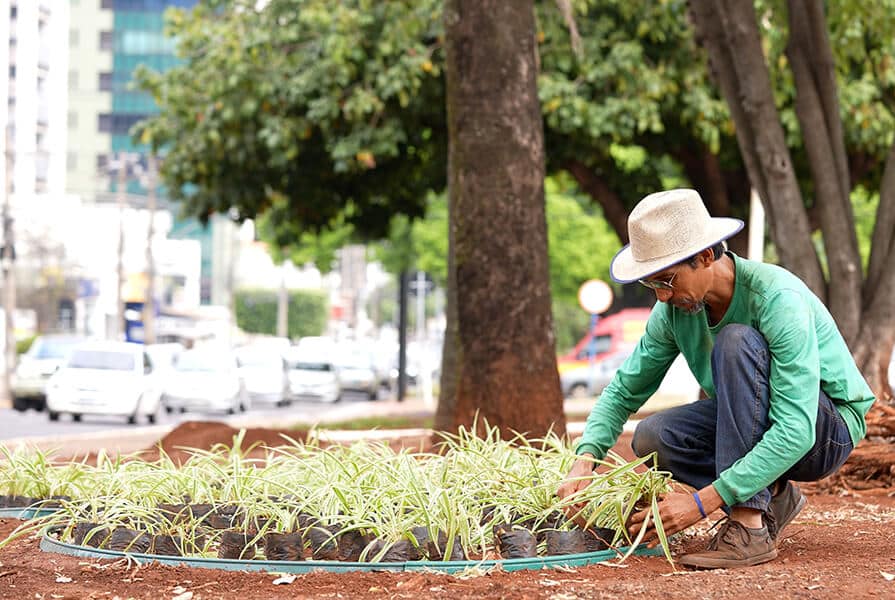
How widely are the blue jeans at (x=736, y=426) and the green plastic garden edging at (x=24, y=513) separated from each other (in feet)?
8.52

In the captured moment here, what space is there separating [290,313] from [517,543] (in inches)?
3698

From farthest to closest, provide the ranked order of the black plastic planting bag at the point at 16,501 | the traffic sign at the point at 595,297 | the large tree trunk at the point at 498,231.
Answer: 1. the traffic sign at the point at 595,297
2. the large tree trunk at the point at 498,231
3. the black plastic planting bag at the point at 16,501

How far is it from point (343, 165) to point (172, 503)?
11.6m

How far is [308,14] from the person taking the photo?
16.4 m

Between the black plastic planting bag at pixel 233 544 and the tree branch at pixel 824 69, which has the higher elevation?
the tree branch at pixel 824 69

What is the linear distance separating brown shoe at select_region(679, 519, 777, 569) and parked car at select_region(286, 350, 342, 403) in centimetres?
3195

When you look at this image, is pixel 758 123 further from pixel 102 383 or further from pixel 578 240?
pixel 578 240

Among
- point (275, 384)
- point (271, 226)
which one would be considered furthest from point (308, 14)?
point (275, 384)

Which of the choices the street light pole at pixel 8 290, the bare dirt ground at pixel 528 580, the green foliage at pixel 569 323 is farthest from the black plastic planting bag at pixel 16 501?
the green foliage at pixel 569 323

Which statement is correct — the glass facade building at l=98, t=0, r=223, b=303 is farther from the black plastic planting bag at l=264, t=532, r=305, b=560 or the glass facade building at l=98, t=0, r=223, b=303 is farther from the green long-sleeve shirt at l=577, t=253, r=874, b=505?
the black plastic planting bag at l=264, t=532, r=305, b=560

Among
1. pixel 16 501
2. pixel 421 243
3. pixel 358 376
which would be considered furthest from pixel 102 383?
pixel 16 501

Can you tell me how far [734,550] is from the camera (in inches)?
163

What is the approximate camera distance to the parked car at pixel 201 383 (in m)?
28.2

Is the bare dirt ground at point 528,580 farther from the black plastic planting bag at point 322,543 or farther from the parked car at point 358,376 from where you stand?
the parked car at point 358,376
